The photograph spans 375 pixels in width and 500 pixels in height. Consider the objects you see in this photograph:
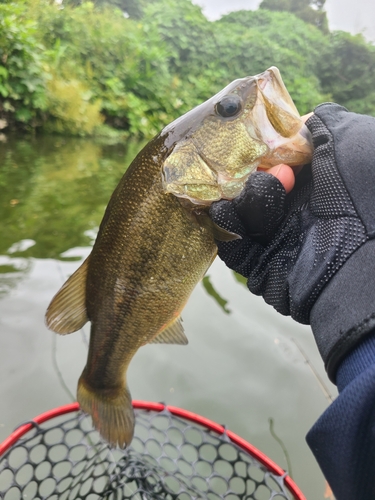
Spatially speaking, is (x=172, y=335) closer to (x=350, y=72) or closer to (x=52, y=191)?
(x=52, y=191)

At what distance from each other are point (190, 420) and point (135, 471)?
359 millimetres

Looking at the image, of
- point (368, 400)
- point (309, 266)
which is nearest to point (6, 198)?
→ point (309, 266)

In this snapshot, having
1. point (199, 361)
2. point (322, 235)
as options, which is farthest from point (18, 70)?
point (322, 235)

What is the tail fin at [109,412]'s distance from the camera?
5.31 ft

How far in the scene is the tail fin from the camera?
1617mm

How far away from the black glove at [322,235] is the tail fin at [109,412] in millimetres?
806

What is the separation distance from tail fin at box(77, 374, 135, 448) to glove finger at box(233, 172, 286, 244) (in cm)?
99

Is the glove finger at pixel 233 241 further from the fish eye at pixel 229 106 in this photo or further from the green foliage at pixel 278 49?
the green foliage at pixel 278 49

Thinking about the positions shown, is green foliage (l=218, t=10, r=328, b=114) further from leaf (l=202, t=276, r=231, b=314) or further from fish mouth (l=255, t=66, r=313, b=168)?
fish mouth (l=255, t=66, r=313, b=168)

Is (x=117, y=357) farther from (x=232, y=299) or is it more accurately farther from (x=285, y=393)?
(x=232, y=299)

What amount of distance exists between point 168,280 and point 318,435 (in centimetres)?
74

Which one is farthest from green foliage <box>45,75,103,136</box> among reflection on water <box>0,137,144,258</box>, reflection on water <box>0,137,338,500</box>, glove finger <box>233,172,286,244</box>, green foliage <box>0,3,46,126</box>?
glove finger <box>233,172,286,244</box>

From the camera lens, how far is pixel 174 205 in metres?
1.34


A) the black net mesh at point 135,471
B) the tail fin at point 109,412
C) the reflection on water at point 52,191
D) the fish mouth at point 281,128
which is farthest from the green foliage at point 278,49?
the tail fin at point 109,412
